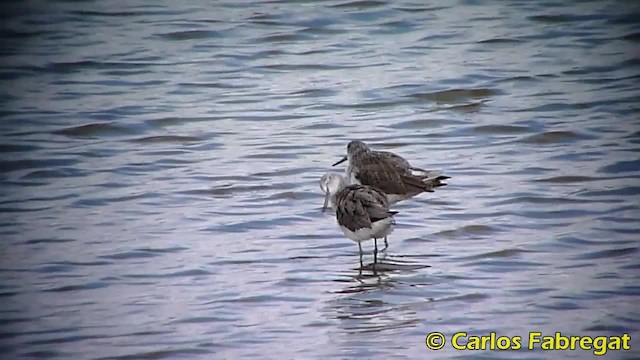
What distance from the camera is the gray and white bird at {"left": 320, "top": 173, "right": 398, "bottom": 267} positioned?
686 cm

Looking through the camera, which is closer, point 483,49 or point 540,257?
point 540,257

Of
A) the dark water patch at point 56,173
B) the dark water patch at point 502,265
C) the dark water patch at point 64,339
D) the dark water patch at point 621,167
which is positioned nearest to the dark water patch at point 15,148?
the dark water patch at point 56,173

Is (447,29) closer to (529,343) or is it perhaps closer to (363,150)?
(363,150)

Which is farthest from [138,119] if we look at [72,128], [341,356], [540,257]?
[341,356]

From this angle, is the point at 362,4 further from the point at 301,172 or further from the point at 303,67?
the point at 301,172

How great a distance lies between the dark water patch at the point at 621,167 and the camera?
844 centimetres

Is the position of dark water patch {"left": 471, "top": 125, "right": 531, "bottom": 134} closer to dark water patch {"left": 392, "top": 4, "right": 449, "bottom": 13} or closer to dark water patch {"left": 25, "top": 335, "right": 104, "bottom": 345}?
dark water patch {"left": 392, "top": 4, "right": 449, "bottom": 13}

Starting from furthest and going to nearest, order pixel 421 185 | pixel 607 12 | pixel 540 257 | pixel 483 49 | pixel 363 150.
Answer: pixel 607 12
pixel 483 49
pixel 363 150
pixel 421 185
pixel 540 257

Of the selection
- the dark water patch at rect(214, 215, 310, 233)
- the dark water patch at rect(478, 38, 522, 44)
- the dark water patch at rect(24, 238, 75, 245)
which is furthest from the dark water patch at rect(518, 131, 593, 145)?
the dark water patch at rect(24, 238, 75, 245)

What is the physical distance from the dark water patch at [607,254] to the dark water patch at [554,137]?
8.61 feet

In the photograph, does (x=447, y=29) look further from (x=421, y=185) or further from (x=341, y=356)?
(x=341, y=356)

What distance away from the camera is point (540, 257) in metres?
6.76

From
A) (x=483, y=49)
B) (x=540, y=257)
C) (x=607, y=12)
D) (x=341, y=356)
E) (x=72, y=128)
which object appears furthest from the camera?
(x=607, y=12)

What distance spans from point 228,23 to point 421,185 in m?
6.53
